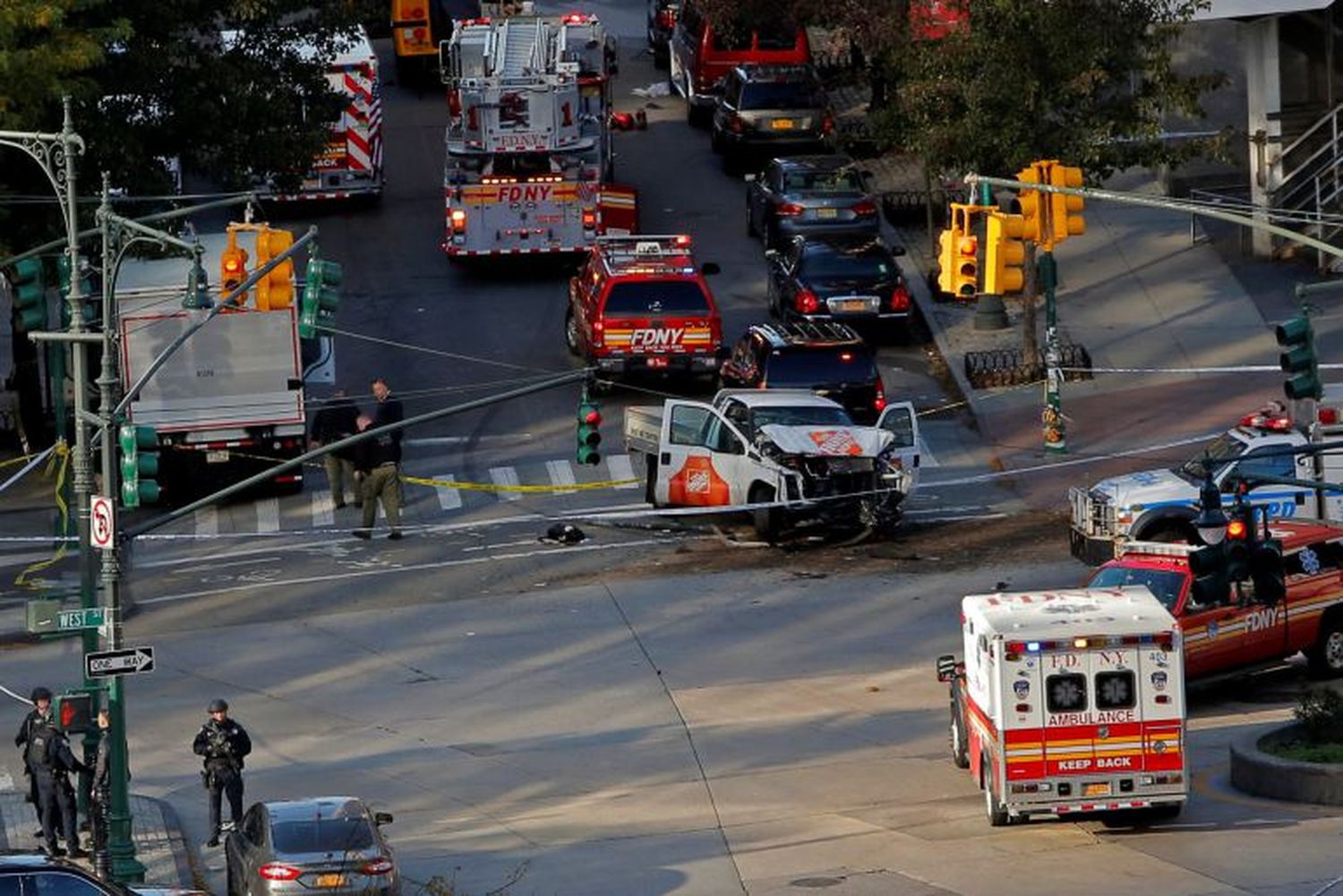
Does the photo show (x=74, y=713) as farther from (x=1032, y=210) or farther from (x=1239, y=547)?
(x=1239, y=547)

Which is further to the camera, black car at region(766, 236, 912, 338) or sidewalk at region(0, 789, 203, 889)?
black car at region(766, 236, 912, 338)

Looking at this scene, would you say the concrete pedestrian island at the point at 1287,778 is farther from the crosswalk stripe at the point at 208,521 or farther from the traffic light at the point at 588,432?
the crosswalk stripe at the point at 208,521

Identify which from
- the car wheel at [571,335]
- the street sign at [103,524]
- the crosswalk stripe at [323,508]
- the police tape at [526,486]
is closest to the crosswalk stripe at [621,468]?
the police tape at [526,486]

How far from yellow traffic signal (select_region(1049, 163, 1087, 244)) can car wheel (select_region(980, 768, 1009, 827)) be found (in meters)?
4.82

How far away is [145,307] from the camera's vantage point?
39938 mm

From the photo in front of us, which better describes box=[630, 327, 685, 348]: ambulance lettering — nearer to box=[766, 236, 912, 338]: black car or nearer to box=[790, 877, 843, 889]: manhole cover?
box=[766, 236, 912, 338]: black car

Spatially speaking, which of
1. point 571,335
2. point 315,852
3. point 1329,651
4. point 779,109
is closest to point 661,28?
point 779,109

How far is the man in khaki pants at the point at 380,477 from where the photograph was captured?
37812mm

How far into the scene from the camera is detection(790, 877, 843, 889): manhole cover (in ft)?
79.2

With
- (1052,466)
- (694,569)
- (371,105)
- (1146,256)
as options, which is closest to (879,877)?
(694,569)

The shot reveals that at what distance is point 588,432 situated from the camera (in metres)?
30.7

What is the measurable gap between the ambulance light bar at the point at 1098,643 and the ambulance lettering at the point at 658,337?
62.2 ft

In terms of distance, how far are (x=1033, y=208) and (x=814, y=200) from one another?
23.6 metres

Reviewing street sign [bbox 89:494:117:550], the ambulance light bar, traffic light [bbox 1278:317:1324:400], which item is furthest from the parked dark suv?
traffic light [bbox 1278:317:1324:400]
